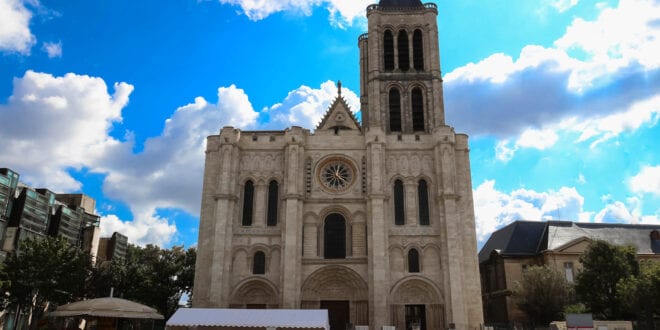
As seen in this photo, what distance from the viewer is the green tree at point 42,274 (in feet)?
93.0

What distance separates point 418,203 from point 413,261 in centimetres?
386

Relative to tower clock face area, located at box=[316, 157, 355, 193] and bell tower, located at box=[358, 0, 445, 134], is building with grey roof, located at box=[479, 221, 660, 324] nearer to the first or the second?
bell tower, located at box=[358, 0, 445, 134]

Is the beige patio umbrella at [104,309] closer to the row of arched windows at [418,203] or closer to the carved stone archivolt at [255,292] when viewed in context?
the carved stone archivolt at [255,292]

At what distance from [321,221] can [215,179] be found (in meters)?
7.60

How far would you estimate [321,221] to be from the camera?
111ft

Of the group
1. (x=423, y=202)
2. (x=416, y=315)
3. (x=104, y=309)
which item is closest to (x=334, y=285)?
(x=416, y=315)

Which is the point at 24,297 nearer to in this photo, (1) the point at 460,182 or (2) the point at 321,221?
(2) the point at 321,221

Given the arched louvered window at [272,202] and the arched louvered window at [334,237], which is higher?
the arched louvered window at [272,202]

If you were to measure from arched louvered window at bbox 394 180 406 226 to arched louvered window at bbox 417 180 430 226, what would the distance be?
3.67 feet

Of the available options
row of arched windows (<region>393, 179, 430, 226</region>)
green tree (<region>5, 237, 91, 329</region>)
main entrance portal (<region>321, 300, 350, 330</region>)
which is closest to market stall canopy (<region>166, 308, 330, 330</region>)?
main entrance portal (<region>321, 300, 350, 330</region>)

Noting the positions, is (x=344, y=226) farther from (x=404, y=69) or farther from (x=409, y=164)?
(x=404, y=69)

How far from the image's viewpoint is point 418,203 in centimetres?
3419

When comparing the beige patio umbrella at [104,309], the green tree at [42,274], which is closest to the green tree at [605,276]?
the beige patio umbrella at [104,309]

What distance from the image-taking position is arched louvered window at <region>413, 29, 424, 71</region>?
40.4 m
